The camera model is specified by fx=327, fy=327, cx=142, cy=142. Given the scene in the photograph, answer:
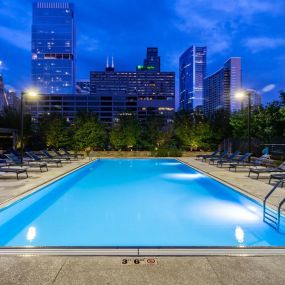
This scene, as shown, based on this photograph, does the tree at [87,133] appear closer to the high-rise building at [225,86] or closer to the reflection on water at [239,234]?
the reflection on water at [239,234]

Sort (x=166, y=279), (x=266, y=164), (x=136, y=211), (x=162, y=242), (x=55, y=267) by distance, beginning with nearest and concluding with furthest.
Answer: (x=166, y=279) < (x=55, y=267) < (x=162, y=242) < (x=136, y=211) < (x=266, y=164)

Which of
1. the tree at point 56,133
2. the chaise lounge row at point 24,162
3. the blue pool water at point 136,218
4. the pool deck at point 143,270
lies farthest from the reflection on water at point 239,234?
the tree at point 56,133

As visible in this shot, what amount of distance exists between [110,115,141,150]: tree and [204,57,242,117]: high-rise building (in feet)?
86.7

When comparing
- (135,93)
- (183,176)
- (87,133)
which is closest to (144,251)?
(183,176)

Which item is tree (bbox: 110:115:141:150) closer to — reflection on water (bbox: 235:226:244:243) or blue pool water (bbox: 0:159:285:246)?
blue pool water (bbox: 0:159:285:246)

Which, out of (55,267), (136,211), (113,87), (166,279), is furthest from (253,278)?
(113,87)

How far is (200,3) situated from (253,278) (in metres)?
130

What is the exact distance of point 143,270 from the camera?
3.46 metres

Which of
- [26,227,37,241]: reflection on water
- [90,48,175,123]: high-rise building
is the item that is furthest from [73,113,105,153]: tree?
[90,48,175,123]: high-rise building

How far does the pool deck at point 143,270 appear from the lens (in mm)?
3219

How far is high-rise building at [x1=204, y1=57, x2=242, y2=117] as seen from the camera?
65.8 m

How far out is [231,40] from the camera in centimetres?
16838

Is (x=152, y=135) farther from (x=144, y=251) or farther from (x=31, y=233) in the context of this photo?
(x=144, y=251)

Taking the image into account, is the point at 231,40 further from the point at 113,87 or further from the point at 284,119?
the point at 284,119
